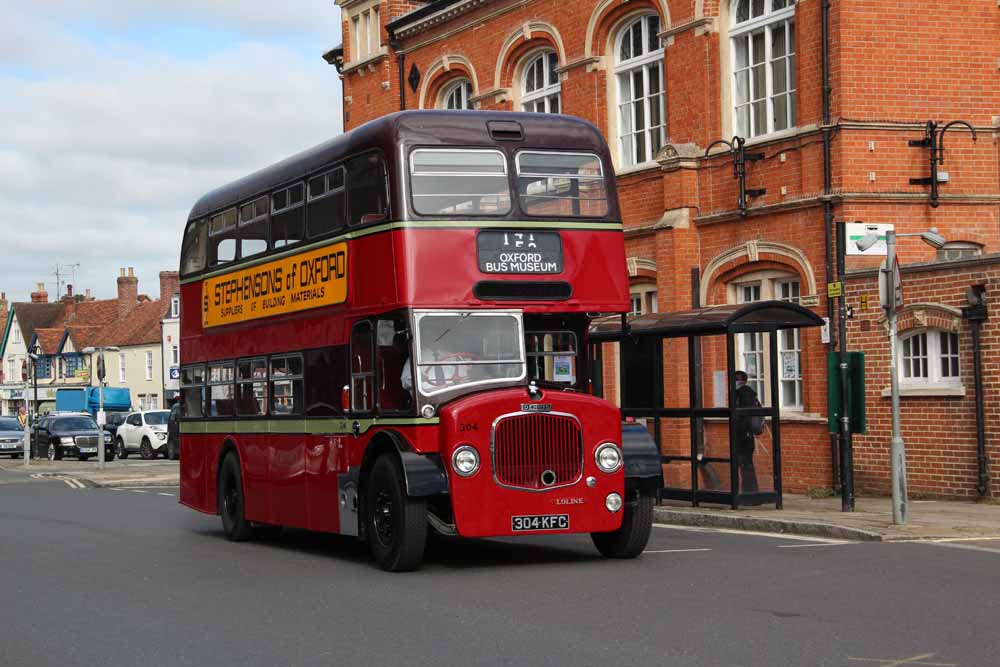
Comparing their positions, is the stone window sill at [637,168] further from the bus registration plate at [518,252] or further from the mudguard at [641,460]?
the mudguard at [641,460]

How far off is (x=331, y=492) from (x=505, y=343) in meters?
2.59

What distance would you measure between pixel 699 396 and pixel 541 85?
12190 millimetres

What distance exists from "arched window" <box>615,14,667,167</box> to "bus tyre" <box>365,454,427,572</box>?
47.6 ft

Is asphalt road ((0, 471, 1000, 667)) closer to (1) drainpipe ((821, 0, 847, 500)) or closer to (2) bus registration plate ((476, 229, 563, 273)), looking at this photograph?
(2) bus registration plate ((476, 229, 563, 273))

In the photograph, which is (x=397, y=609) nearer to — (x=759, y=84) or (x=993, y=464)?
(x=993, y=464)

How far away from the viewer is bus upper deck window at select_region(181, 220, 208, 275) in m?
18.6

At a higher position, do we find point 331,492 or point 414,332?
point 414,332

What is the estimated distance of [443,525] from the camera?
43.3 feet

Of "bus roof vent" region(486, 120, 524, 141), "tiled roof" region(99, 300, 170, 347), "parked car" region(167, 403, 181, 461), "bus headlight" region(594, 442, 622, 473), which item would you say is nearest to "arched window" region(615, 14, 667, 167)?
"bus roof vent" region(486, 120, 524, 141)

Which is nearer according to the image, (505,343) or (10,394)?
(505,343)

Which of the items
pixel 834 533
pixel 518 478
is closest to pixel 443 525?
pixel 518 478

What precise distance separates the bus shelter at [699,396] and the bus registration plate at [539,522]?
16.7 ft

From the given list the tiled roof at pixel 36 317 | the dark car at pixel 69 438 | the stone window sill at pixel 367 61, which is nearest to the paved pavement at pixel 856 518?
the stone window sill at pixel 367 61

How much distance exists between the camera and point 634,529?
13758 mm
